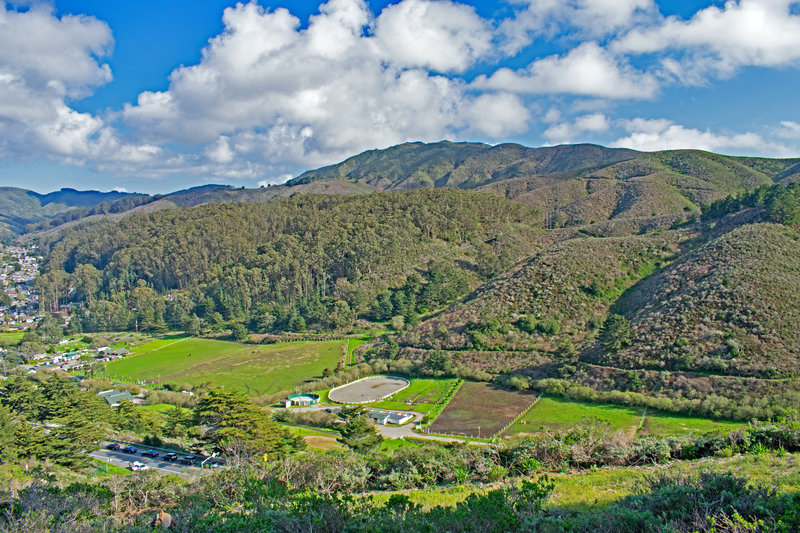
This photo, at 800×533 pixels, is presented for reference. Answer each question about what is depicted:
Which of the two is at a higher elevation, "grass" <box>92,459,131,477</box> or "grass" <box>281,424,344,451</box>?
"grass" <box>92,459,131,477</box>

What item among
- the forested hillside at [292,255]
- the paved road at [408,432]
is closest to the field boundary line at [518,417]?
the paved road at [408,432]

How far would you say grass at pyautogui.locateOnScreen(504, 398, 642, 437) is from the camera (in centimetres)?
2777

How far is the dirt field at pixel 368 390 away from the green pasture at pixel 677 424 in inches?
776

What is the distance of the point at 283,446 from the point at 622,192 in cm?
10232

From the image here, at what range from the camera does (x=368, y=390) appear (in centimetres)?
4128

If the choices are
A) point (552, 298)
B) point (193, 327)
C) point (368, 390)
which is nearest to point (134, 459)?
point (368, 390)

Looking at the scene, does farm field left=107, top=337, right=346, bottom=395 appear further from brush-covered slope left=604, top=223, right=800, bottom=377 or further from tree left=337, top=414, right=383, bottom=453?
brush-covered slope left=604, top=223, right=800, bottom=377

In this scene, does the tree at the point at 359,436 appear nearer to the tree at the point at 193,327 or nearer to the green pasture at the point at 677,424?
the green pasture at the point at 677,424

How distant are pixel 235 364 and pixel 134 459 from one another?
96.3 ft

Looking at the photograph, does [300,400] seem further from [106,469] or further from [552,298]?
[552,298]

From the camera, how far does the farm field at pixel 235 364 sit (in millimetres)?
48812

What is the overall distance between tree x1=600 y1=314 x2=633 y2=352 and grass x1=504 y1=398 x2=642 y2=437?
584 cm


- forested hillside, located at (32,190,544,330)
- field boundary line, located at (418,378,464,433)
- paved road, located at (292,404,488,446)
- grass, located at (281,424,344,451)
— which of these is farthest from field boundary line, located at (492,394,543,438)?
forested hillside, located at (32,190,544,330)

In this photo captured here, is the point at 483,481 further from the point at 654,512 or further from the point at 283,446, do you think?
the point at 283,446
